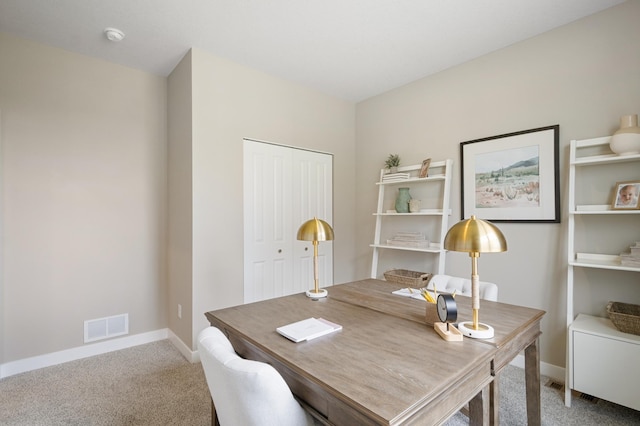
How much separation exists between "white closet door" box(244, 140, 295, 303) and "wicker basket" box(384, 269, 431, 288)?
113cm

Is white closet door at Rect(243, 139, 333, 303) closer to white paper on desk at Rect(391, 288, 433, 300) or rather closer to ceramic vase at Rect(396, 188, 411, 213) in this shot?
ceramic vase at Rect(396, 188, 411, 213)

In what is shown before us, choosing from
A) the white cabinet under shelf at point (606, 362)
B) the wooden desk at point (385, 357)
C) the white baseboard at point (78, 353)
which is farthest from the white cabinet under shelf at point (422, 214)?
the white baseboard at point (78, 353)

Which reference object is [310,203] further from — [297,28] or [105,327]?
[105,327]

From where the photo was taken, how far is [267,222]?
3178 mm

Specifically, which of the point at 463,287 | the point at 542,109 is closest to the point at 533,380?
the point at 463,287

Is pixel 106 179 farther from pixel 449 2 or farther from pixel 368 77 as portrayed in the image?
pixel 449 2

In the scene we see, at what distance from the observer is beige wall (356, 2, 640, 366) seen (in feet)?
7.05

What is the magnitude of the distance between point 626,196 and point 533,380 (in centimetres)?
142

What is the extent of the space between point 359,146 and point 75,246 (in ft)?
10.7

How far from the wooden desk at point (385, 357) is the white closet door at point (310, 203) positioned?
5.55 ft

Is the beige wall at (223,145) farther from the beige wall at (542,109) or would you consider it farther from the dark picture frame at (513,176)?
the dark picture frame at (513,176)

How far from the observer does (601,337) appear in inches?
75.1

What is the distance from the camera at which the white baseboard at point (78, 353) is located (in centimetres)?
246

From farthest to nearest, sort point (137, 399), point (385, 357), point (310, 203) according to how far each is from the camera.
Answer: point (310, 203) → point (137, 399) → point (385, 357)
